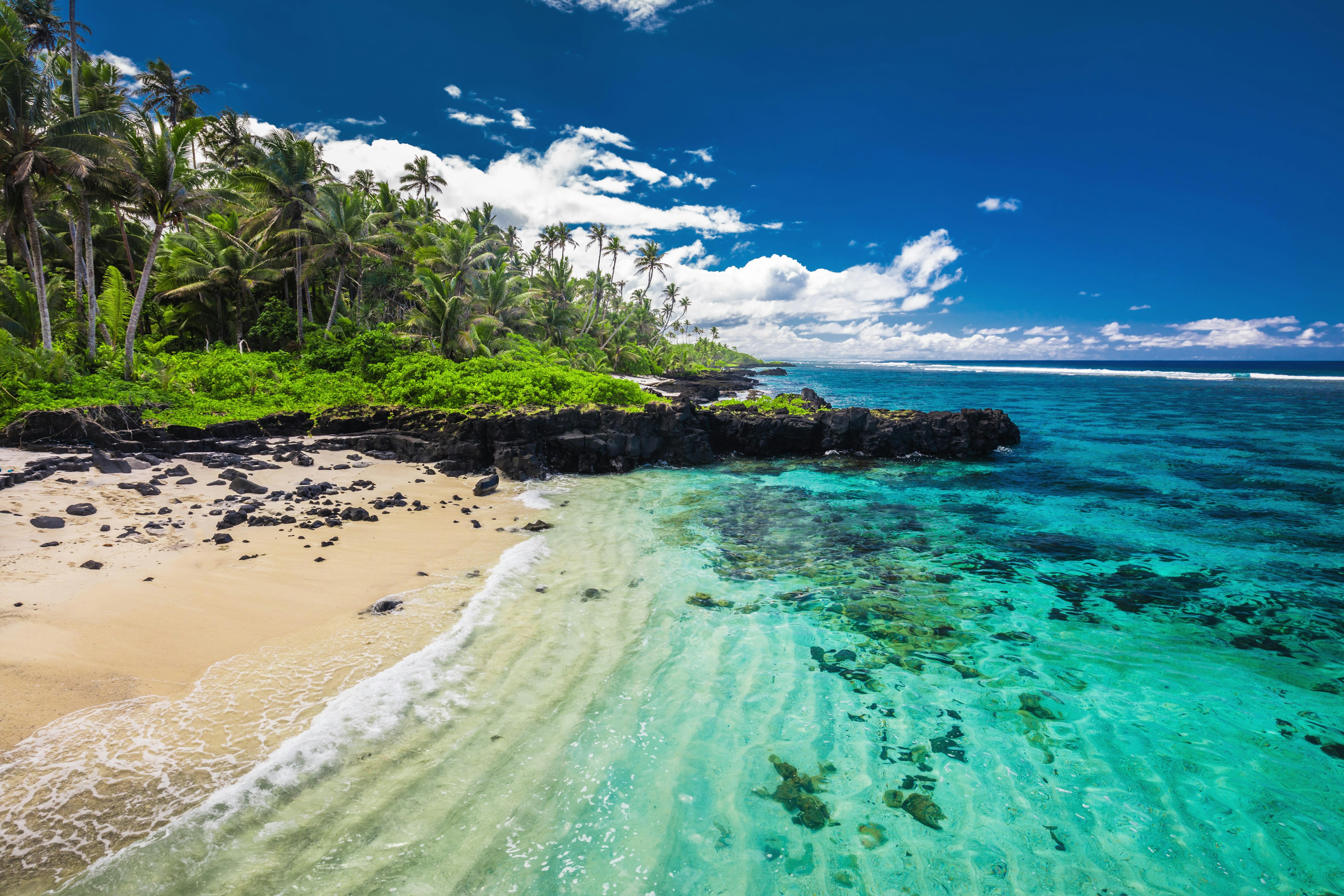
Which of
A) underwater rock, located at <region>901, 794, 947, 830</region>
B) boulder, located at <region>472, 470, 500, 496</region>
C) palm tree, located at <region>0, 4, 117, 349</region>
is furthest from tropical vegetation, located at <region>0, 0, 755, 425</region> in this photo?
underwater rock, located at <region>901, 794, 947, 830</region>

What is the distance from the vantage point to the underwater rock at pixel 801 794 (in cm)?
429

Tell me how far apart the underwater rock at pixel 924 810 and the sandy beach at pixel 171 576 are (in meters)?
6.76

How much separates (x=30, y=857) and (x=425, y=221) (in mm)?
45220

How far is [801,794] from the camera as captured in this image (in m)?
4.55

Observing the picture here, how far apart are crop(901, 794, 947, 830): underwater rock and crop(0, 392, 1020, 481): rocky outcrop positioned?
13.8 m

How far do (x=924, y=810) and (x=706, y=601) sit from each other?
4.23m

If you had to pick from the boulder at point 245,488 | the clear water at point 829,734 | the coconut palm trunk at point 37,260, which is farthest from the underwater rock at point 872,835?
the coconut palm trunk at point 37,260

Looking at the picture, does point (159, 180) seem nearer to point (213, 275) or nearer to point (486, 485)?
point (213, 275)

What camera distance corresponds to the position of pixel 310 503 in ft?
37.7

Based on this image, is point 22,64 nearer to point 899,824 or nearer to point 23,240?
point 23,240

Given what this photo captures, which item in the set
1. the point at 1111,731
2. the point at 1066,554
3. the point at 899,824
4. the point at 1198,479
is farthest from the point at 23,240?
the point at 1198,479

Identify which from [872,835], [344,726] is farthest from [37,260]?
[872,835]

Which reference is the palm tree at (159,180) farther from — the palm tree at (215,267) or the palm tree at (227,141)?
the palm tree at (227,141)

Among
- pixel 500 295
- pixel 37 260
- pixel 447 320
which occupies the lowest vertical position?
pixel 447 320
